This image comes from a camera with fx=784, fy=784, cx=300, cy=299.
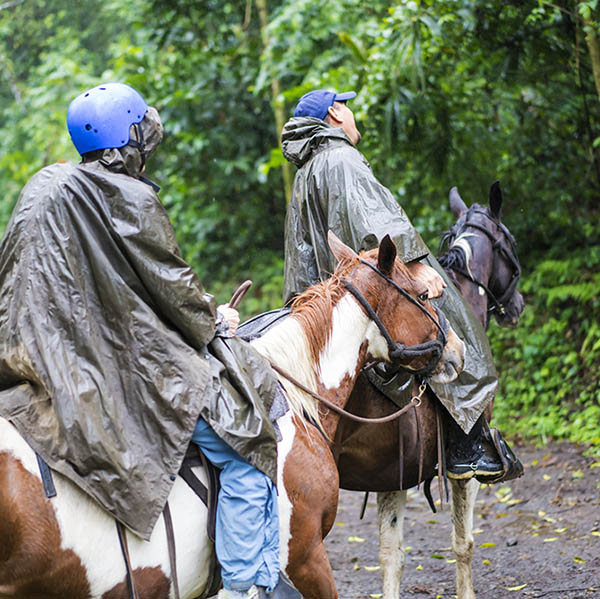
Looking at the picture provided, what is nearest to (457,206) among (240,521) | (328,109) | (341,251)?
(328,109)

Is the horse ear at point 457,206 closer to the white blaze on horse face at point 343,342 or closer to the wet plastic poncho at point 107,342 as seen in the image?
the white blaze on horse face at point 343,342

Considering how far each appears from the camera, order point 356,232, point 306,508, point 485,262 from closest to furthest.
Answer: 1. point 306,508
2. point 356,232
3. point 485,262

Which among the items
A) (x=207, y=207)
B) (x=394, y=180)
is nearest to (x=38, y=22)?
(x=207, y=207)

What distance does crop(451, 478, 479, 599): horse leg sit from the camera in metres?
4.68

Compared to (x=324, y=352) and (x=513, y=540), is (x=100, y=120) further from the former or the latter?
(x=513, y=540)

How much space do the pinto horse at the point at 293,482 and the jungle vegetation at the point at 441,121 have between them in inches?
143

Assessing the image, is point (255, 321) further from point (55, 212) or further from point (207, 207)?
point (207, 207)

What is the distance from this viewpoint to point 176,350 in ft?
9.11

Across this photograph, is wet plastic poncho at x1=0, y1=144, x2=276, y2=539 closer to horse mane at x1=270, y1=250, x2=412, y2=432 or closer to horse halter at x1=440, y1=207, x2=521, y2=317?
horse mane at x1=270, y1=250, x2=412, y2=432

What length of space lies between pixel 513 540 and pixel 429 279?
322 centimetres

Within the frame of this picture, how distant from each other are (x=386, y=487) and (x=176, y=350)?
6.69 ft

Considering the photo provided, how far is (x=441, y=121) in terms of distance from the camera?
28.7 ft

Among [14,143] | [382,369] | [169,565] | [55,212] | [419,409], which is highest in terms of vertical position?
[55,212]

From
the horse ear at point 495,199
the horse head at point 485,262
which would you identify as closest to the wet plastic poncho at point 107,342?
the horse head at point 485,262
